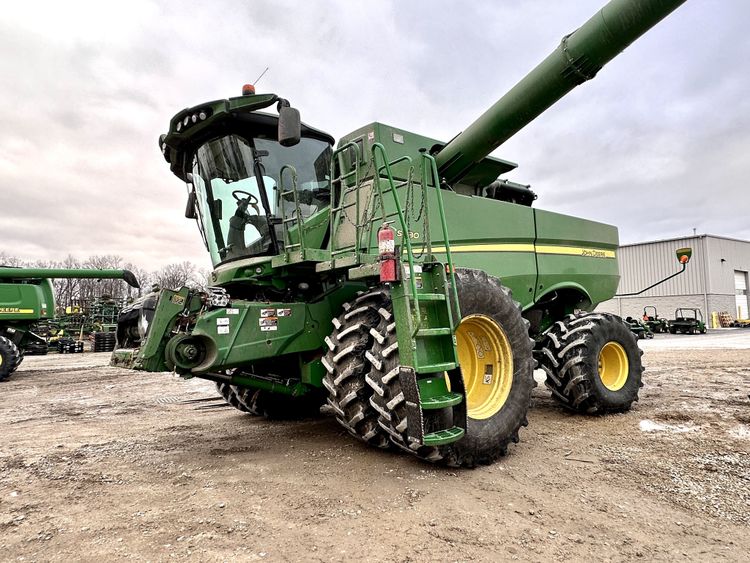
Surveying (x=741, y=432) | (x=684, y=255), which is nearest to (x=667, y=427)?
(x=741, y=432)

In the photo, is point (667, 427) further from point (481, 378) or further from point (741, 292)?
point (741, 292)

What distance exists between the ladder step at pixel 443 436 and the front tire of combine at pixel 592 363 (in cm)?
242

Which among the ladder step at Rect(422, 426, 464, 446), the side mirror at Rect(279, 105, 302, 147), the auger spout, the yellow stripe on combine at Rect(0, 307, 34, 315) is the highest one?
the auger spout

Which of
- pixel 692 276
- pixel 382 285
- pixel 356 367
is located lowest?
pixel 356 367

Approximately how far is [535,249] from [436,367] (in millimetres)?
2920

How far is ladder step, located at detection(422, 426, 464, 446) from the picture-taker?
321 cm

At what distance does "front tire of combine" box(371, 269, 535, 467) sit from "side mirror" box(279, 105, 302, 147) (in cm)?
157

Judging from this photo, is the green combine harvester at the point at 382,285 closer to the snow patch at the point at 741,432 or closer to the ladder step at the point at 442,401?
the ladder step at the point at 442,401

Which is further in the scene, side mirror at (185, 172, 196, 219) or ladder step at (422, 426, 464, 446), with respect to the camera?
side mirror at (185, 172, 196, 219)

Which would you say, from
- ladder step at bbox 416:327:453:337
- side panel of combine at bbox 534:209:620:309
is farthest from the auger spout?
ladder step at bbox 416:327:453:337

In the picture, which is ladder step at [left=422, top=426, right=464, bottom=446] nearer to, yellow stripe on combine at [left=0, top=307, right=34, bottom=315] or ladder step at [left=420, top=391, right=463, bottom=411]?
ladder step at [left=420, top=391, right=463, bottom=411]

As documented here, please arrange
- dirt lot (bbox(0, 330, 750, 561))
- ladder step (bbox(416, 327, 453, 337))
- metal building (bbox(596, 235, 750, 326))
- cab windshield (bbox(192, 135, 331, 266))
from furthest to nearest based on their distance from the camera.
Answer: metal building (bbox(596, 235, 750, 326)), cab windshield (bbox(192, 135, 331, 266)), ladder step (bbox(416, 327, 453, 337)), dirt lot (bbox(0, 330, 750, 561))

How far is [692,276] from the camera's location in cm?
3522

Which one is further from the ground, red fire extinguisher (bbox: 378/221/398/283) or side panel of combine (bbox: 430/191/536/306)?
side panel of combine (bbox: 430/191/536/306)
